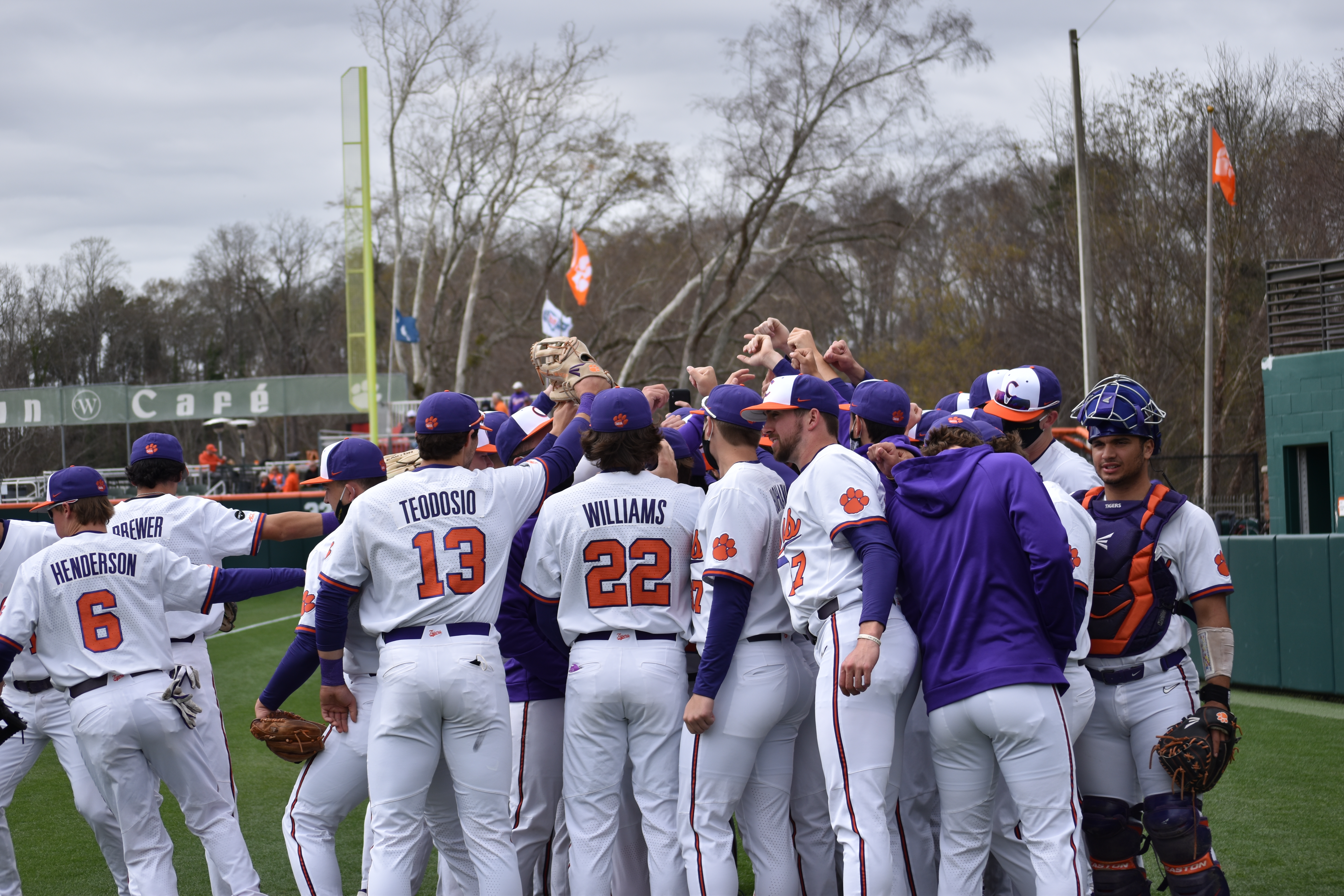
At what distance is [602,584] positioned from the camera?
4250 mm

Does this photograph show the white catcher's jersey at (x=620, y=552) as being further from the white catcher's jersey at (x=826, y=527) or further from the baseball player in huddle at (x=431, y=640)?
the white catcher's jersey at (x=826, y=527)

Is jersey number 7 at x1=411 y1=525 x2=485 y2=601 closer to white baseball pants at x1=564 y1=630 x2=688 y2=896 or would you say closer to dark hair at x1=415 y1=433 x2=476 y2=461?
dark hair at x1=415 y1=433 x2=476 y2=461

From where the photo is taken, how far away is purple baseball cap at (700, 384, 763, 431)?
429 cm

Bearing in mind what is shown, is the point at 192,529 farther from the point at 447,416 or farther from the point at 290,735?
the point at 447,416

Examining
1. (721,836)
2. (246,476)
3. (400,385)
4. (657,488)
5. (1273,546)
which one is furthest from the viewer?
(400,385)

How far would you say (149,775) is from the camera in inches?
180


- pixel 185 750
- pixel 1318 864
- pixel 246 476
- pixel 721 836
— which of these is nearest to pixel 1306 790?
pixel 1318 864

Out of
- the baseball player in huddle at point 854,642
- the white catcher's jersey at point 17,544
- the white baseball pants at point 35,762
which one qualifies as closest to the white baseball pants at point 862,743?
the baseball player in huddle at point 854,642

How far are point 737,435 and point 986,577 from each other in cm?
115

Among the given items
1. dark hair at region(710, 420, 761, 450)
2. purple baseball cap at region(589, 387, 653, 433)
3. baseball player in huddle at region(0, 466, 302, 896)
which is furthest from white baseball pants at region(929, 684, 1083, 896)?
baseball player in huddle at region(0, 466, 302, 896)

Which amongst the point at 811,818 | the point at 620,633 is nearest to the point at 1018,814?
the point at 811,818

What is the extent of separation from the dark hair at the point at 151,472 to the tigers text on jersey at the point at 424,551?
1.65 m

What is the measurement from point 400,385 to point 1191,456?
22.8 metres

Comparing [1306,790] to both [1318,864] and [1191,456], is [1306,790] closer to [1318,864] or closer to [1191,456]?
[1318,864]
